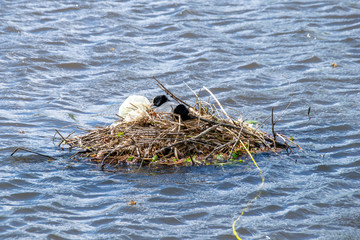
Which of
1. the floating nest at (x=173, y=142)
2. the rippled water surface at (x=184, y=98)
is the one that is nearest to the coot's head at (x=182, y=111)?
the floating nest at (x=173, y=142)

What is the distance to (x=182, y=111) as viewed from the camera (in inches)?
235

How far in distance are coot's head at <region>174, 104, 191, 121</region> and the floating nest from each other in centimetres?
5

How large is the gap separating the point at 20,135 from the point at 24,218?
233cm

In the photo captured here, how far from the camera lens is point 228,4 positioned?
43.5 feet

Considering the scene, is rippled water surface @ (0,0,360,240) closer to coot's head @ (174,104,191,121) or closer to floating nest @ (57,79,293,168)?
floating nest @ (57,79,293,168)

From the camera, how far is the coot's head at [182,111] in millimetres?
Answer: 5969

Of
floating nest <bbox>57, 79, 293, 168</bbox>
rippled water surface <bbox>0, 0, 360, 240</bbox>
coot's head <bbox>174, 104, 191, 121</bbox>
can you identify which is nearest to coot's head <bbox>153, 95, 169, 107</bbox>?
floating nest <bbox>57, 79, 293, 168</bbox>

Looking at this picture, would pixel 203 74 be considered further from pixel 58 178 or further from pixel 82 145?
pixel 58 178

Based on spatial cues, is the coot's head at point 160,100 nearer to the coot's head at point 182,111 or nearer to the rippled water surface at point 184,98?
the coot's head at point 182,111

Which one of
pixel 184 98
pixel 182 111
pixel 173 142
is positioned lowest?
pixel 184 98

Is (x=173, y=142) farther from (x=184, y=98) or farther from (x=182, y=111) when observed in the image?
(x=184, y=98)

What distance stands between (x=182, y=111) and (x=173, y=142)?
385mm

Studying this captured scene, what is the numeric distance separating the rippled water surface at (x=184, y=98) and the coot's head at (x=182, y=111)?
632mm

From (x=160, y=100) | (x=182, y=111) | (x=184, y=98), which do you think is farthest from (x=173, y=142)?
(x=184, y=98)
